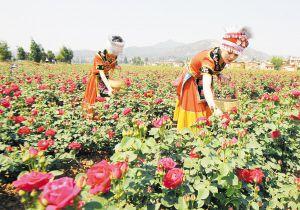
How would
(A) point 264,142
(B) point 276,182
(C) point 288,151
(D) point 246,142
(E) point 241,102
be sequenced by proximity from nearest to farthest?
(D) point 246,142
(B) point 276,182
(A) point 264,142
(C) point 288,151
(E) point 241,102

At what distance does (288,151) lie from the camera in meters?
3.71

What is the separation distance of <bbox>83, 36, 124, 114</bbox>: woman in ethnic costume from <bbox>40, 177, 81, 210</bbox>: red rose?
414cm

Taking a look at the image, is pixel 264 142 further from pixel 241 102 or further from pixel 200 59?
pixel 241 102

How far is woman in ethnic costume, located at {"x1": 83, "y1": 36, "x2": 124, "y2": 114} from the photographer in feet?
16.4

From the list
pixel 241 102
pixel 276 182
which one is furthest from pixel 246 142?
pixel 241 102

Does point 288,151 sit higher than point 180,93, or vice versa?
point 180,93

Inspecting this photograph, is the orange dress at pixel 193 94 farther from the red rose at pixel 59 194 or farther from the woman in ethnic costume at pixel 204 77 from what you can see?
the red rose at pixel 59 194

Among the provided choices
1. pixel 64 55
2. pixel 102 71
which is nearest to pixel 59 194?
pixel 102 71

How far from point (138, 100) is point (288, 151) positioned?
322 centimetres

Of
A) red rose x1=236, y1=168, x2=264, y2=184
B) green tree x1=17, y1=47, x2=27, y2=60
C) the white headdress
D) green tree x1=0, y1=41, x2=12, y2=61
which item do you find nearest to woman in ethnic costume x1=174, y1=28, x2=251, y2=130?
red rose x1=236, y1=168, x2=264, y2=184

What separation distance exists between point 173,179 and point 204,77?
1.77 meters

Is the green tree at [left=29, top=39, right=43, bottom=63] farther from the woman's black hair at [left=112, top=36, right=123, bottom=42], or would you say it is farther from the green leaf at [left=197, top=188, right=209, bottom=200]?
the green leaf at [left=197, top=188, right=209, bottom=200]

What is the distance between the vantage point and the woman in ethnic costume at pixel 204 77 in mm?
3127

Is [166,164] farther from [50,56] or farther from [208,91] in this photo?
[50,56]
